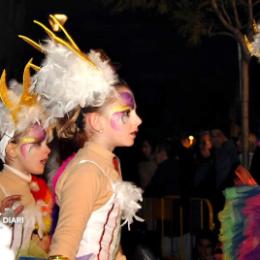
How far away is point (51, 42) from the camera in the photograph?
356 centimetres

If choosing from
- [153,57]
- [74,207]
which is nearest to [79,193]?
[74,207]

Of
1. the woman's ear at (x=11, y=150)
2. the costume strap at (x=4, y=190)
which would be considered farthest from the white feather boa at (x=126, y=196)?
the woman's ear at (x=11, y=150)

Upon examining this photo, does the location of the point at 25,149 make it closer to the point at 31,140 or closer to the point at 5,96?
the point at 31,140

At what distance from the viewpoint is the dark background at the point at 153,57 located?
930 inches

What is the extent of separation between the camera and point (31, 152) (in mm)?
4469

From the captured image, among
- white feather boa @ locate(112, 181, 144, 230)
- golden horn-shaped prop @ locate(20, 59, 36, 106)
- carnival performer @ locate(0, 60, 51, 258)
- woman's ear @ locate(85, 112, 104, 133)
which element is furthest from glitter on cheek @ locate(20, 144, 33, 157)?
white feather boa @ locate(112, 181, 144, 230)

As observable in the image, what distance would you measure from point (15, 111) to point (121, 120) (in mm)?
1110

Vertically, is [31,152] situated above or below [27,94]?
below

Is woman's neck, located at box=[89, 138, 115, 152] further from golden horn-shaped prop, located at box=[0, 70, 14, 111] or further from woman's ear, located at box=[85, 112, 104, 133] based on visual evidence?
golden horn-shaped prop, located at box=[0, 70, 14, 111]

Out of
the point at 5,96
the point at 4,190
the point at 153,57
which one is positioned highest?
the point at 153,57

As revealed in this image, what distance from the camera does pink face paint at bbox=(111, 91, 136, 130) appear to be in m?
3.49

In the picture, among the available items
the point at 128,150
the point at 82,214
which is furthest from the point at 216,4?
the point at 82,214

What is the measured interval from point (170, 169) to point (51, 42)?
18.5 ft

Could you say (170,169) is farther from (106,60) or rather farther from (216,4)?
(106,60)
